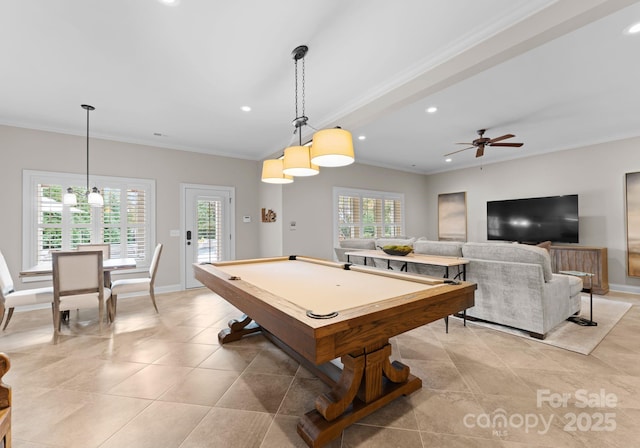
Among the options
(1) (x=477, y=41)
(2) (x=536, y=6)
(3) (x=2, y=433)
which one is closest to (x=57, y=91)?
(3) (x=2, y=433)

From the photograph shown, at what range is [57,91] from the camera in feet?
10.7

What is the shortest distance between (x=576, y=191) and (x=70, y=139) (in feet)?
30.9

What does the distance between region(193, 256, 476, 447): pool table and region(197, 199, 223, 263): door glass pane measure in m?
3.51

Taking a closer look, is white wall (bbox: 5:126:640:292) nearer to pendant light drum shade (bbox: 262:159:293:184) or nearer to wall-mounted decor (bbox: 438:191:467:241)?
wall-mounted decor (bbox: 438:191:467:241)

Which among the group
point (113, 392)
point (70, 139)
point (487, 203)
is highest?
point (70, 139)

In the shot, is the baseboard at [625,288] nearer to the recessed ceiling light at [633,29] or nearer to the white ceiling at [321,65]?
the white ceiling at [321,65]

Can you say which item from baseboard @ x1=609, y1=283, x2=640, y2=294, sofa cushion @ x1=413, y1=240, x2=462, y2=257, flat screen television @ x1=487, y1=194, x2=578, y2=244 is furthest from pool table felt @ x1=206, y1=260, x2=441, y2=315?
baseboard @ x1=609, y1=283, x2=640, y2=294

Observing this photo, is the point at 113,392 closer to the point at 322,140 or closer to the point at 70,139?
the point at 322,140

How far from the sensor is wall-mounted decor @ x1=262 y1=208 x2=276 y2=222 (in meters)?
5.75

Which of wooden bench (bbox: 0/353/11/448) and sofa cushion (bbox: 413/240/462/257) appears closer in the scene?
wooden bench (bbox: 0/353/11/448)

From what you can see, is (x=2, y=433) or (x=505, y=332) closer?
(x=2, y=433)

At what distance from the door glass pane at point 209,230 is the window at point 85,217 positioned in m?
0.85

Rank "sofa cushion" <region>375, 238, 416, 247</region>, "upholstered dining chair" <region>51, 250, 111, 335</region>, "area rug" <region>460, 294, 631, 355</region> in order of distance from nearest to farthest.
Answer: "area rug" <region>460, 294, 631, 355</region> → "upholstered dining chair" <region>51, 250, 111, 335</region> → "sofa cushion" <region>375, 238, 416, 247</region>

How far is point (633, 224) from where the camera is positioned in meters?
4.77
